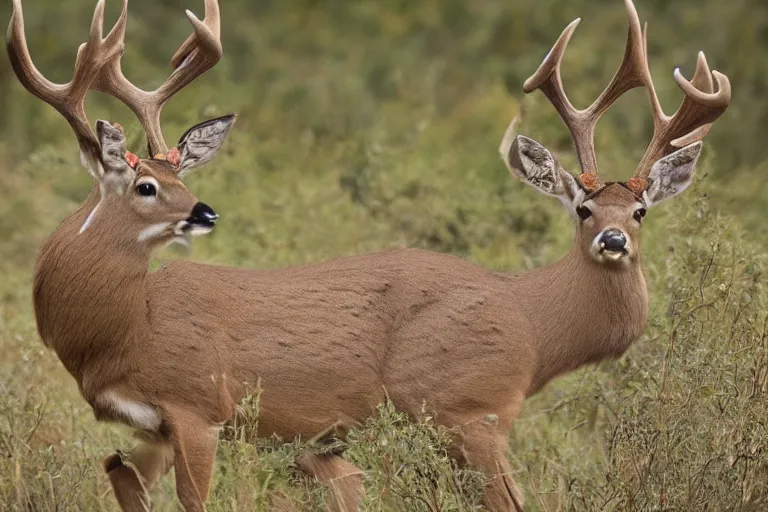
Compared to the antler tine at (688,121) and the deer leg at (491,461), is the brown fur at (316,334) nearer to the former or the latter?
the deer leg at (491,461)

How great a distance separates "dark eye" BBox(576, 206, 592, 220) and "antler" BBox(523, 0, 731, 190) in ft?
0.85

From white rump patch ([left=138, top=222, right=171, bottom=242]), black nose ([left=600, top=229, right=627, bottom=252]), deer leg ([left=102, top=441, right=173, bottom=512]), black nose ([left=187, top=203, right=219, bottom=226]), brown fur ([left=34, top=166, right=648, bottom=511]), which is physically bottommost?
deer leg ([left=102, top=441, right=173, bottom=512])

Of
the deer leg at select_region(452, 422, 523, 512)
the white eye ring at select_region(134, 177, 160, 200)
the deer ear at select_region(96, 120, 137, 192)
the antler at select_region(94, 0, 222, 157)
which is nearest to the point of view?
the deer ear at select_region(96, 120, 137, 192)

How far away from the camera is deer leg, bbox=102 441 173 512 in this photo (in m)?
6.68

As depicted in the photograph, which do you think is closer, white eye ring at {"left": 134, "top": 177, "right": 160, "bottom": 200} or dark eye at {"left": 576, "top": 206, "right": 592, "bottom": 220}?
white eye ring at {"left": 134, "top": 177, "right": 160, "bottom": 200}

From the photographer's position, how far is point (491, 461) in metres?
6.50

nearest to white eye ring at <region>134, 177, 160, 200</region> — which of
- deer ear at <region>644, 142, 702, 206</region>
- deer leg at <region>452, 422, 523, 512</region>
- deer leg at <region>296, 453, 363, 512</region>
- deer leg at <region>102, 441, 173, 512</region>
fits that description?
deer leg at <region>102, 441, 173, 512</region>

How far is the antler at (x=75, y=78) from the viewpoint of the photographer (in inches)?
248

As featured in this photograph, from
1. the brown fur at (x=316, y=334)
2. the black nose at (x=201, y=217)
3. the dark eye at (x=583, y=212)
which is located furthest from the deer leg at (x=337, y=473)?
the dark eye at (x=583, y=212)

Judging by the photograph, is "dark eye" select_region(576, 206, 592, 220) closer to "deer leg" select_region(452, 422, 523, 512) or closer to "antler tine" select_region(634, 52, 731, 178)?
"antler tine" select_region(634, 52, 731, 178)

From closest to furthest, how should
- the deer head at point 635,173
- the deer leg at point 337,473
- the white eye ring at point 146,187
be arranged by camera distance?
1. the white eye ring at point 146,187
2. the deer head at point 635,173
3. the deer leg at point 337,473

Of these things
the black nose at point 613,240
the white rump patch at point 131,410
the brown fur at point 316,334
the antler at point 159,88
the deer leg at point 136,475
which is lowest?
the deer leg at point 136,475

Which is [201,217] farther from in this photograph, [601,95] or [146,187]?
[601,95]

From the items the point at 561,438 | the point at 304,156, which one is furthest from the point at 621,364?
the point at 304,156
